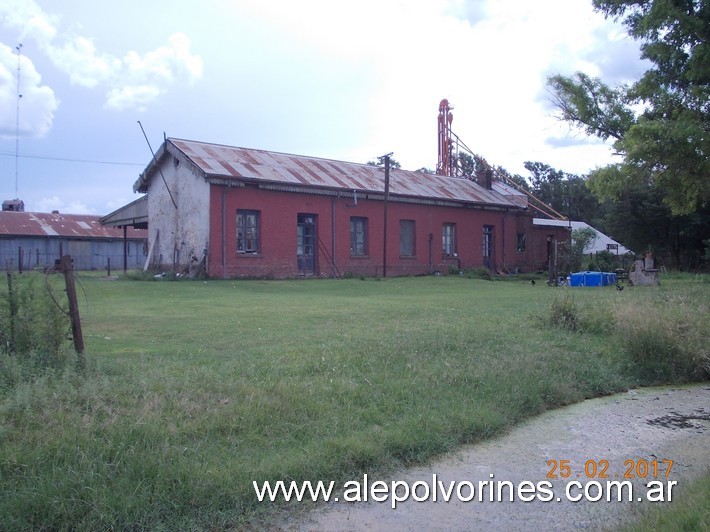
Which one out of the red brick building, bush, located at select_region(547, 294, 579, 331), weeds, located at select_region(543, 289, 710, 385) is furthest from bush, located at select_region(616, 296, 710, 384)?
the red brick building

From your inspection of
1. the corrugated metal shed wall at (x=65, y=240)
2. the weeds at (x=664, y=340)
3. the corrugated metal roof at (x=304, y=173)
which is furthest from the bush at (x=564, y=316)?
the corrugated metal shed wall at (x=65, y=240)

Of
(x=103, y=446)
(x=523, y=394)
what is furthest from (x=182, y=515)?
(x=523, y=394)

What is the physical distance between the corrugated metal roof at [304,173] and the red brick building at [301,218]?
69 mm

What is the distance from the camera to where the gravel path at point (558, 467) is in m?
4.54

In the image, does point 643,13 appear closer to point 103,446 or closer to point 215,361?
point 215,361

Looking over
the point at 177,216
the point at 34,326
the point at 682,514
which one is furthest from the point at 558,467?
the point at 177,216

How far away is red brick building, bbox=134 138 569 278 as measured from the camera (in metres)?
26.0

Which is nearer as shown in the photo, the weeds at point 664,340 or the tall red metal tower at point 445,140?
the weeds at point 664,340

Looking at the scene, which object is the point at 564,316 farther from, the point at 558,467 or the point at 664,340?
the point at 558,467

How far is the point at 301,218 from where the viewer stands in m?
28.5

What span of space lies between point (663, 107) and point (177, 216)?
742 inches

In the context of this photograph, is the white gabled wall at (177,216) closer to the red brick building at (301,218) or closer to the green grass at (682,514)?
the red brick building at (301,218)

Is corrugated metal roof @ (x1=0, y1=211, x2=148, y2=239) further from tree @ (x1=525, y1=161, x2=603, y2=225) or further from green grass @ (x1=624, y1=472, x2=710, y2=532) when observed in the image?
tree @ (x1=525, y1=161, x2=603, y2=225)

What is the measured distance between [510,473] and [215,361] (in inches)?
145
